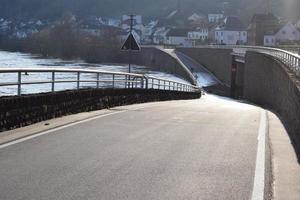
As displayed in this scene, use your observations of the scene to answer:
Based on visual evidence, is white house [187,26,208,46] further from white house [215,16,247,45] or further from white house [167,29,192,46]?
white house [215,16,247,45]

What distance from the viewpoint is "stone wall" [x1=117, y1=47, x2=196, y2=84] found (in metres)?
91.2

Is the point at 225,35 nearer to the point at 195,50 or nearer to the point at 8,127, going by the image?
the point at 195,50

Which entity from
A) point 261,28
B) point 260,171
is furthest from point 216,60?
point 260,171

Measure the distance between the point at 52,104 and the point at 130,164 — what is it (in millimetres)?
5667

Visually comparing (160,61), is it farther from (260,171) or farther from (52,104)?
(260,171)

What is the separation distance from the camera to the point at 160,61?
393ft

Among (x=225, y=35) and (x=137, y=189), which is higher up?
(x=225, y=35)

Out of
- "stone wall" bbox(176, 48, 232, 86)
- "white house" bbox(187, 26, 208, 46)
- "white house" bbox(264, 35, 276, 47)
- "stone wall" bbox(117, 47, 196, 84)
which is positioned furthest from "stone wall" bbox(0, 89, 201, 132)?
"white house" bbox(187, 26, 208, 46)

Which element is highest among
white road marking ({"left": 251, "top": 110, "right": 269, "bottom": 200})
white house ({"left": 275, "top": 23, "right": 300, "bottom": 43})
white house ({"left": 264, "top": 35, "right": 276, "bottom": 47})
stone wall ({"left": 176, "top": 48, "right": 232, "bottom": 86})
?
white house ({"left": 275, "top": 23, "right": 300, "bottom": 43})

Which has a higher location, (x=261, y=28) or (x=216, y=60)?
(x=261, y=28)

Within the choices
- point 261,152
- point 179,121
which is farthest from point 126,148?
point 179,121

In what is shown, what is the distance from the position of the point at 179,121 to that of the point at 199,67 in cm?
8628

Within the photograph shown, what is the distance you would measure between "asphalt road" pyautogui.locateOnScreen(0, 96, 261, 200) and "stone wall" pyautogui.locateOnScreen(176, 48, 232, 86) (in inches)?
2669

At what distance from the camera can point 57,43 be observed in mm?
163125
